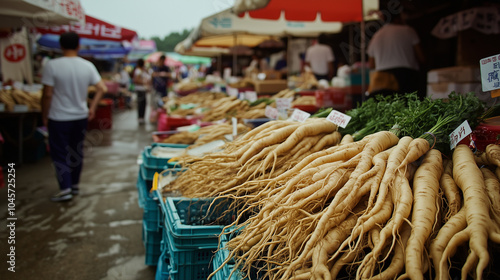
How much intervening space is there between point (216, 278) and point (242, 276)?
0.95 ft

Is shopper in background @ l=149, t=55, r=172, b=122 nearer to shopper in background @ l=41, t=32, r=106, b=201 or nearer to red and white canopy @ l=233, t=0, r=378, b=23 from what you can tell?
red and white canopy @ l=233, t=0, r=378, b=23

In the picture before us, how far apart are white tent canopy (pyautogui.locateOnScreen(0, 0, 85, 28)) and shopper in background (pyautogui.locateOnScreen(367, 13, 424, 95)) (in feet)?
14.0

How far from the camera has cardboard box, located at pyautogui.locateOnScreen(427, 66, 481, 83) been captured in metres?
3.56

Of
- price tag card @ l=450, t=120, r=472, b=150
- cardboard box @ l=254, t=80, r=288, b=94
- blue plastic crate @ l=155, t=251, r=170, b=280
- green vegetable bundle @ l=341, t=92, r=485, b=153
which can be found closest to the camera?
price tag card @ l=450, t=120, r=472, b=150

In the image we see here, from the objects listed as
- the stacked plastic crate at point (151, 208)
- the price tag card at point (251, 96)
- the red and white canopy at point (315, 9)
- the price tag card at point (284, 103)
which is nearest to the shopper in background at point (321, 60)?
the red and white canopy at point (315, 9)

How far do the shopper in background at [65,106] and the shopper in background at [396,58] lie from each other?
150 inches

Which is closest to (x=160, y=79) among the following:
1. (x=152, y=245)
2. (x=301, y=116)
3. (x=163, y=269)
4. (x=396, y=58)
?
(x=396, y=58)

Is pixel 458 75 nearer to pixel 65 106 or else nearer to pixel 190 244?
pixel 190 244

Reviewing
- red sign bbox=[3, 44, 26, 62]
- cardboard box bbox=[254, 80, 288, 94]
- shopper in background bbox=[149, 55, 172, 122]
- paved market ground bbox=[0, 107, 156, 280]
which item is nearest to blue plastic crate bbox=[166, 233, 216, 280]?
paved market ground bbox=[0, 107, 156, 280]

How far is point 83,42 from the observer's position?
13055mm

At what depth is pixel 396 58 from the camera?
487 centimetres

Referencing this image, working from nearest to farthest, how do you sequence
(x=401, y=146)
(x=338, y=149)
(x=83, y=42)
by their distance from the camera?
(x=401, y=146) → (x=338, y=149) → (x=83, y=42)

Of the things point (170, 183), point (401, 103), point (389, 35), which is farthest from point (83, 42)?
point (401, 103)

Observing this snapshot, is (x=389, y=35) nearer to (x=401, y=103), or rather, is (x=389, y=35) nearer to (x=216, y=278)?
(x=401, y=103)
